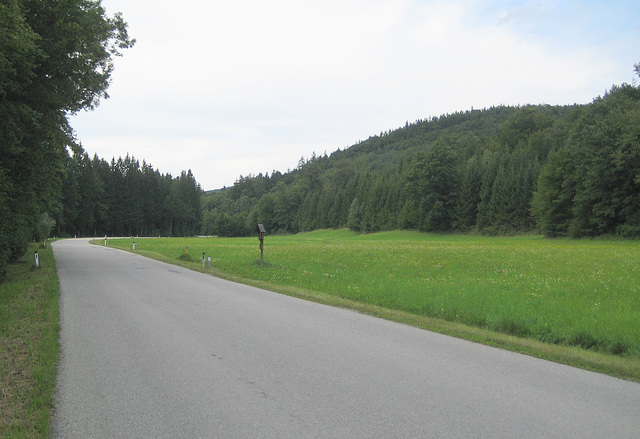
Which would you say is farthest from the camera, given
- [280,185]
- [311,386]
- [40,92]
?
[280,185]

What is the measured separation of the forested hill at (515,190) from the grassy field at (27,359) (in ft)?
160

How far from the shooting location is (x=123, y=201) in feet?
324

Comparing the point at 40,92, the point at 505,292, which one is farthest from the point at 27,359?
the point at 40,92

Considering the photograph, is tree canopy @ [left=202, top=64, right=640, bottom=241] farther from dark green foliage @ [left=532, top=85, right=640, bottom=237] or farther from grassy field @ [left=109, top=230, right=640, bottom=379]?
grassy field @ [left=109, top=230, right=640, bottom=379]

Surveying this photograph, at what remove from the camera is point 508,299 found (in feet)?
39.7

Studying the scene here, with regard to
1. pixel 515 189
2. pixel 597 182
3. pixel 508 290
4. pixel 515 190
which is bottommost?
pixel 508 290

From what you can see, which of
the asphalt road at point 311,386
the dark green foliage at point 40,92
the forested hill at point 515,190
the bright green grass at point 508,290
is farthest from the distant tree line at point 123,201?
the asphalt road at point 311,386

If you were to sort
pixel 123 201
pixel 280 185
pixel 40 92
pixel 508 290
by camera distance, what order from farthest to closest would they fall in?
pixel 280 185 → pixel 123 201 → pixel 40 92 → pixel 508 290

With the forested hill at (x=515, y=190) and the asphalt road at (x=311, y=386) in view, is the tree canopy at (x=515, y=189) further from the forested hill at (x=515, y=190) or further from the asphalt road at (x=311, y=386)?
the asphalt road at (x=311, y=386)

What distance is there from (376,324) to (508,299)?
4685 mm

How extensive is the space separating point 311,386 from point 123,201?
340 feet

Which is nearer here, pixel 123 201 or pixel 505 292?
pixel 505 292

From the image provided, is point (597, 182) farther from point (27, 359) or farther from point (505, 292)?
point (27, 359)

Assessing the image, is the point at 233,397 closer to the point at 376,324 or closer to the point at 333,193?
the point at 376,324
